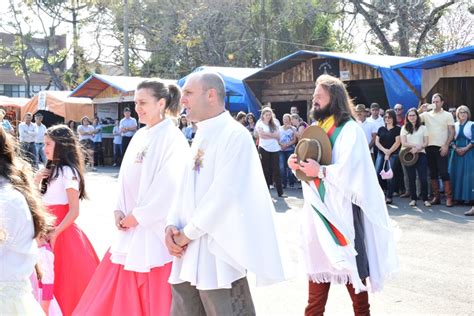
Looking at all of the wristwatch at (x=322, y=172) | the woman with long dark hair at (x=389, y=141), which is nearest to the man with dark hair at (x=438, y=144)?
the woman with long dark hair at (x=389, y=141)

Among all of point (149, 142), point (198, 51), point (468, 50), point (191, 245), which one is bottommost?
point (191, 245)

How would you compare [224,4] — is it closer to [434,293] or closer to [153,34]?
[153,34]

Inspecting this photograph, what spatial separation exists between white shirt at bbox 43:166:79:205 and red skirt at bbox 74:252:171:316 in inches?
30.5

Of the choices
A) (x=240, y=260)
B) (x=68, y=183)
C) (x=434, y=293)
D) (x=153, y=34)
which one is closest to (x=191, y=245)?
(x=240, y=260)

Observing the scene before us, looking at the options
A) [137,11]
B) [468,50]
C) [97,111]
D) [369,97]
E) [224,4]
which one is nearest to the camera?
[468,50]

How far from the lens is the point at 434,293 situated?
223 inches

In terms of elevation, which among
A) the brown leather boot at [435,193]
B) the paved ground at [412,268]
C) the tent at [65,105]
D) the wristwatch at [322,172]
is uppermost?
the tent at [65,105]

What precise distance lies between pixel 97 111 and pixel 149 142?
2312cm

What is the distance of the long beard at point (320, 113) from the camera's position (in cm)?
424

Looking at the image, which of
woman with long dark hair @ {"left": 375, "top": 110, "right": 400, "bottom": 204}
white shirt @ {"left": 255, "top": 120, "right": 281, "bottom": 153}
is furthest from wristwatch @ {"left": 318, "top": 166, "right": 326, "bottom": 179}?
white shirt @ {"left": 255, "top": 120, "right": 281, "bottom": 153}

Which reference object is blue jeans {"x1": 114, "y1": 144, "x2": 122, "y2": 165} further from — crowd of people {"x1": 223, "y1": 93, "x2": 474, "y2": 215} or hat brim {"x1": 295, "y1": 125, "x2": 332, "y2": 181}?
hat brim {"x1": 295, "y1": 125, "x2": 332, "y2": 181}

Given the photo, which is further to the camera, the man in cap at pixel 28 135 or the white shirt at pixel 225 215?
the man in cap at pixel 28 135

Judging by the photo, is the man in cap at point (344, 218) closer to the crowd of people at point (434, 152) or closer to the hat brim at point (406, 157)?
the crowd of people at point (434, 152)

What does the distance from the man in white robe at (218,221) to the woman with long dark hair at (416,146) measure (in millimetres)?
8658
